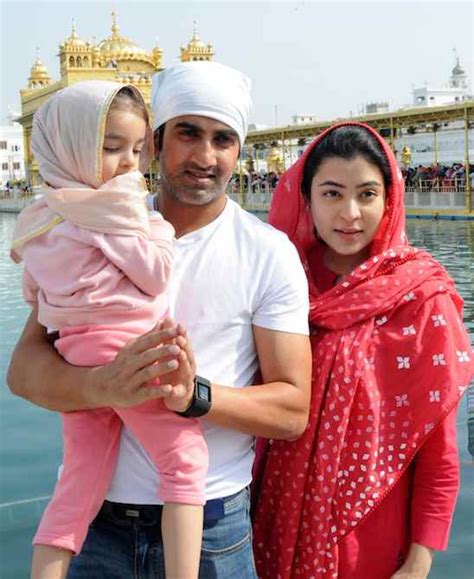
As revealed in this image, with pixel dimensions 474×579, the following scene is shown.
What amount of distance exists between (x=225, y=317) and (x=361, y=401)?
0.31 meters

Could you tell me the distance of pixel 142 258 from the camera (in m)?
1.40

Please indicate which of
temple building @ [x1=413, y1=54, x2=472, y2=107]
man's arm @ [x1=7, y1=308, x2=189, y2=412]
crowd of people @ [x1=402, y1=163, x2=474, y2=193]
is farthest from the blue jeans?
temple building @ [x1=413, y1=54, x2=472, y2=107]

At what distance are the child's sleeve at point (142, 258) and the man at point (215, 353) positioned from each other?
0.06 meters

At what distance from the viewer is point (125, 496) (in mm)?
1431

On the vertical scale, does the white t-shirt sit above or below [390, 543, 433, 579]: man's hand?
above

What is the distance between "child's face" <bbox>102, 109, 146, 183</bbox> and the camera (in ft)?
4.83

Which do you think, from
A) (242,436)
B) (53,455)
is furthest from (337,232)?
(53,455)

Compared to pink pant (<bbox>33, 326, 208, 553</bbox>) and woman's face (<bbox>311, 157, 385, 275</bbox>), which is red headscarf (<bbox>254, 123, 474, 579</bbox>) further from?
pink pant (<bbox>33, 326, 208, 553</bbox>)

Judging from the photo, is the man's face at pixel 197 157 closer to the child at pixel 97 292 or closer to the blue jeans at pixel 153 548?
the child at pixel 97 292

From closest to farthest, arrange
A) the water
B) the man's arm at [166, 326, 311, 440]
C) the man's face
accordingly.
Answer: the man's arm at [166, 326, 311, 440] → the man's face → the water

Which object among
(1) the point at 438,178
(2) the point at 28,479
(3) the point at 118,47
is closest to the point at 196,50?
(3) the point at 118,47

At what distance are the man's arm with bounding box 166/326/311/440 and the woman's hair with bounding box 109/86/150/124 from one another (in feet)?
1.46

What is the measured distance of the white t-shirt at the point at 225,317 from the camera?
1438mm

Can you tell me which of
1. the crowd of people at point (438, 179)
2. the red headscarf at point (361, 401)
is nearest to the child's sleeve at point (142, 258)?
the red headscarf at point (361, 401)
